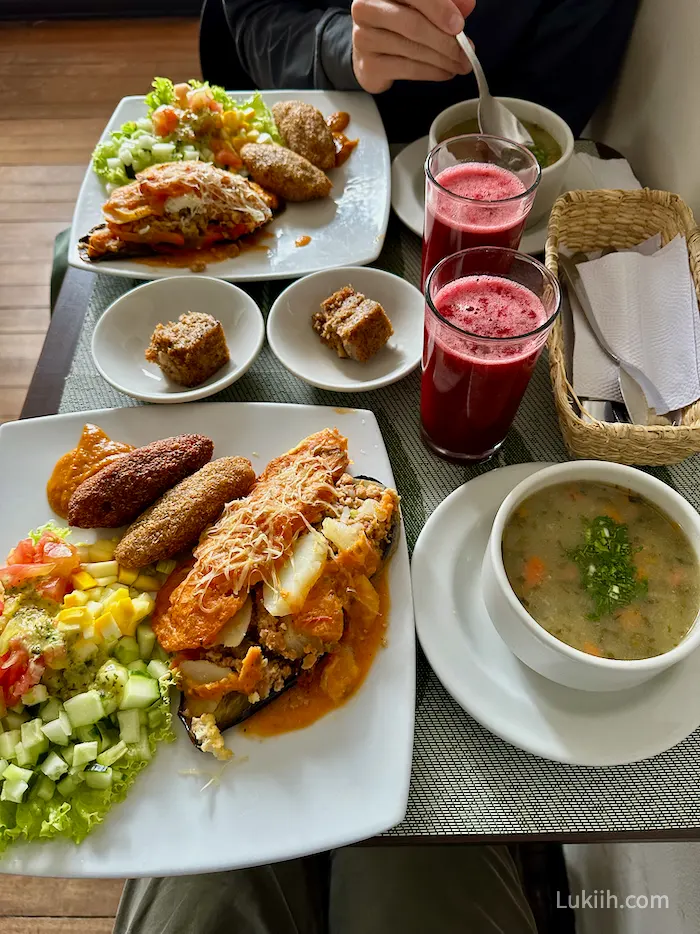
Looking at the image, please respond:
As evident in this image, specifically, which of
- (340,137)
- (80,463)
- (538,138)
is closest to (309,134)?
(340,137)

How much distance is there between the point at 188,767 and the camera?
1230 millimetres

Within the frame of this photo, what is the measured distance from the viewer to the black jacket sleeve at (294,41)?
7.80 ft

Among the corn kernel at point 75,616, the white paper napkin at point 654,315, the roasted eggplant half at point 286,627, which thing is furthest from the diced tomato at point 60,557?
the white paper napkin at point 654,315

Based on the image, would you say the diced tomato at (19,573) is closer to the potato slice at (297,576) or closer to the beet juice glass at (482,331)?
the potato slice at (297,576)

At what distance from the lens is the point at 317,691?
132 centimetres

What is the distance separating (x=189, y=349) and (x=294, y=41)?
149 centimetres

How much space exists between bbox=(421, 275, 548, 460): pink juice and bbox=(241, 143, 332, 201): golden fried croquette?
86 cm

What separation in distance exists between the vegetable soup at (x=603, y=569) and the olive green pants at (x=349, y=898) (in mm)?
824

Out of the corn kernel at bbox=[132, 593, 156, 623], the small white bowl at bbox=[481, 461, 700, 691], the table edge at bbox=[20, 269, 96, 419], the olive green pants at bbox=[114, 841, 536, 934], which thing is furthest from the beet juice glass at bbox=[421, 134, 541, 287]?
the olive green pants at bbox=[114, 841, 536, 934]

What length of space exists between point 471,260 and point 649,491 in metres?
0.63

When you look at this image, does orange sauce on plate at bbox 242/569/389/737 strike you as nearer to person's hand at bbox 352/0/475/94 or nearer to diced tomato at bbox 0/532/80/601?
diced tomato at bbox 0/532/80/601

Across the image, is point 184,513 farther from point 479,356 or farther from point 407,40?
point 407,40

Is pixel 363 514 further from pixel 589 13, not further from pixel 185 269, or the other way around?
pixel 589 13

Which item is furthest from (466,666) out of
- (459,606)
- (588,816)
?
(588,816)
